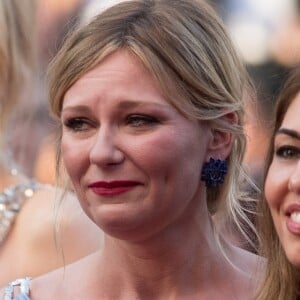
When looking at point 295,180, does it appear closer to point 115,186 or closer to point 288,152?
point 288,152

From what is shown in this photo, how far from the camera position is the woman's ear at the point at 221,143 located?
403 cm

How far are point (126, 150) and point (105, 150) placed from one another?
2.5 inches

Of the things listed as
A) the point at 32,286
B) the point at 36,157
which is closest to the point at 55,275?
the point at 32,286

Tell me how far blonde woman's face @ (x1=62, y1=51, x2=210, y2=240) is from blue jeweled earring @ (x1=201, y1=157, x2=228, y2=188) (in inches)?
4.1

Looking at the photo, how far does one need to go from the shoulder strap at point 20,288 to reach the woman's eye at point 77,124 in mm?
577


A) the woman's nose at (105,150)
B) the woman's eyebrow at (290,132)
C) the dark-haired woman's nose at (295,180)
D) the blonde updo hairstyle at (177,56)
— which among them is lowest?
the dark-haired woman's nose at (295,180)

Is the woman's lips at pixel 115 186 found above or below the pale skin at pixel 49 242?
above

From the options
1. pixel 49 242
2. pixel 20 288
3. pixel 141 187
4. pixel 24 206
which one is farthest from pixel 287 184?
pixel 24 206

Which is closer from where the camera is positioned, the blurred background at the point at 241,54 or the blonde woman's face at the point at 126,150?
the blonde woman's face at the point at 126,150

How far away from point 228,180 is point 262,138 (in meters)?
0.26

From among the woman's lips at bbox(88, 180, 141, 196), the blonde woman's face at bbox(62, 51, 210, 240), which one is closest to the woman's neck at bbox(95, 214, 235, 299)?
the blonde woman's face at bbox(62, 51, 210, 240)

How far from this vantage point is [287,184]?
11.8 ft

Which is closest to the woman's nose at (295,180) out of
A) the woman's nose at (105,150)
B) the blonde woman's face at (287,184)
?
the blonde woman's face at (287,184)

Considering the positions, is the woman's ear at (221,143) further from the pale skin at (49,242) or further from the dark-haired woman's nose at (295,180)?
the pale skin at (49,242)
